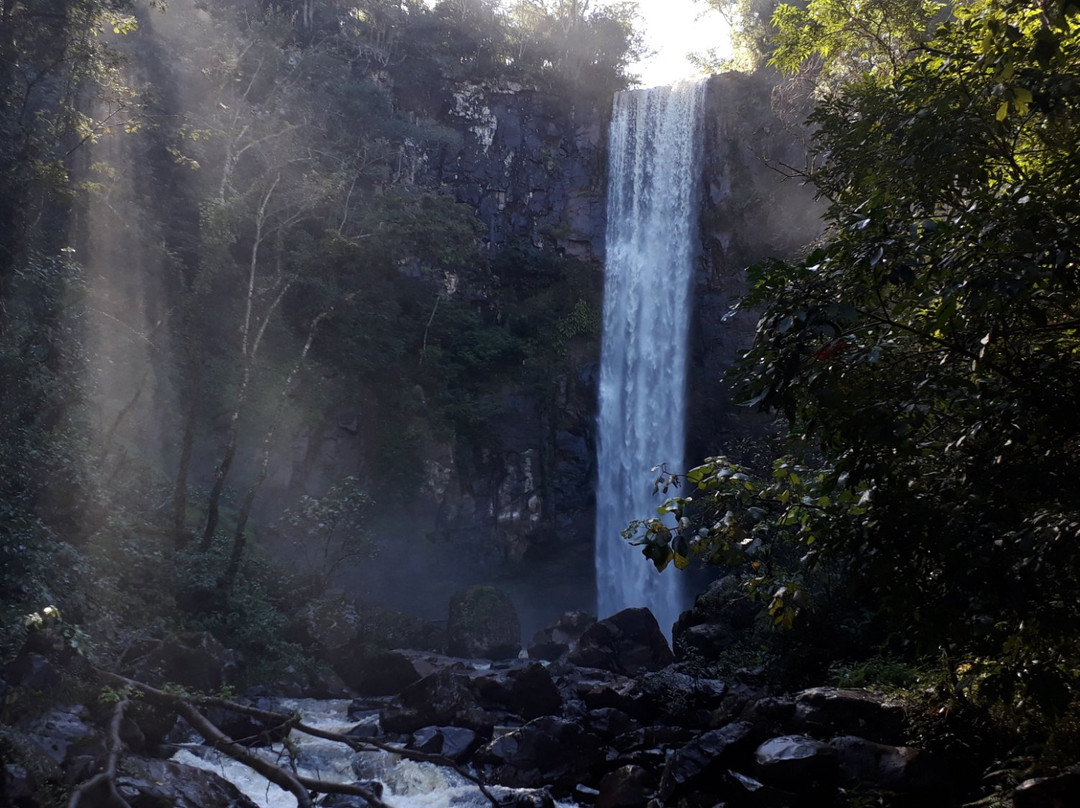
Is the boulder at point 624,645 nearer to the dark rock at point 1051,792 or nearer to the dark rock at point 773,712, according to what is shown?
the dark rock at point 773,712

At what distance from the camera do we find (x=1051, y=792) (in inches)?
163

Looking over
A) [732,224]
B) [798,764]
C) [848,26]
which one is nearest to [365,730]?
[798,764]

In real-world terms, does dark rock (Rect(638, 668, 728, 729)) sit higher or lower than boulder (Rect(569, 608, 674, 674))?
lower

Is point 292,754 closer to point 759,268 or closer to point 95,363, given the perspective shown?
point 759,268

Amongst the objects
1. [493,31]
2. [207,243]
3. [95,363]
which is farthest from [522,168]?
[95,363]

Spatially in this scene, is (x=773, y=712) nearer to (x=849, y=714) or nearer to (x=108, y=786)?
(x=849, y=714)

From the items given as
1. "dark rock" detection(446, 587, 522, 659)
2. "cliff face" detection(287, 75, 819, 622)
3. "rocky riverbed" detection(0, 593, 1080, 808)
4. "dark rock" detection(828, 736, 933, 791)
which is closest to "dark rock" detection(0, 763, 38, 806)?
"rocky riverbed" detection(0, 593, 1080, 808)

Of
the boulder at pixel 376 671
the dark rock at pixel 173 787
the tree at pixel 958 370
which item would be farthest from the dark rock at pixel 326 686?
the tree at pixel 958 370

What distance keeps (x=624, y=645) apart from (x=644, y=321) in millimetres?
12424

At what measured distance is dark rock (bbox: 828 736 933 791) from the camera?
548 centimetres

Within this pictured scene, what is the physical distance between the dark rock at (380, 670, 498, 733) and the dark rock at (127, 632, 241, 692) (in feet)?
8.42

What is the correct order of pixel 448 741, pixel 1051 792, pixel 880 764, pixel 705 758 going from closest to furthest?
pixel 1051 792 → pixel 880 764 → pixel 705 758 → pixel 448 741

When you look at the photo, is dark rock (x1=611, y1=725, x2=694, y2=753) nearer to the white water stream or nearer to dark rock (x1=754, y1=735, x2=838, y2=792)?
the white water stream

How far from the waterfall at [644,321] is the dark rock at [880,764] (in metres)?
17.9
